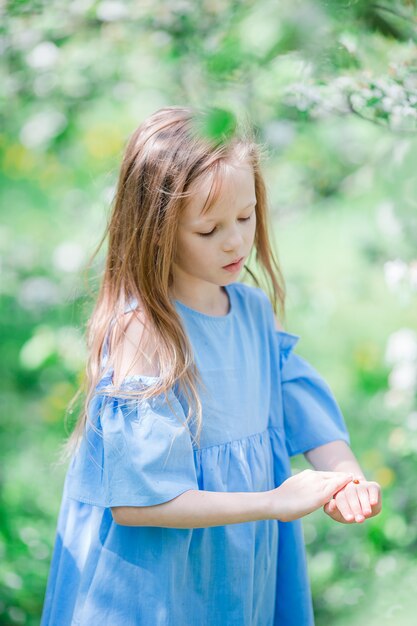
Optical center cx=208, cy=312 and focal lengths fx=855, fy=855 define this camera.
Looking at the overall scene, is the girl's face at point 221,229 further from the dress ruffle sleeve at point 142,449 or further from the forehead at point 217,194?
the dress ruffle sleeve at point 142,449

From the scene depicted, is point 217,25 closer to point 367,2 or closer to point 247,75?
point 247,75

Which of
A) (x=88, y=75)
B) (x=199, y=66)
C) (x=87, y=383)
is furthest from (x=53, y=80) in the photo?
(x=87, y=383)

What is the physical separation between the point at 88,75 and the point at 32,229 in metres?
0.94

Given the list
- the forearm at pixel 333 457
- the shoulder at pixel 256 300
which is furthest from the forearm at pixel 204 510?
the shoulder at pixel 256 300

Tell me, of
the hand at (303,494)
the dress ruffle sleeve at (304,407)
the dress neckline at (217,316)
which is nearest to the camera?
the hand at (303,494)

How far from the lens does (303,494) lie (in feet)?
4.53

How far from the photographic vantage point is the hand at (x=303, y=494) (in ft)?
4.49

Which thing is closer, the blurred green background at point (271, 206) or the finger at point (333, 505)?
the finger at point (333, 505)

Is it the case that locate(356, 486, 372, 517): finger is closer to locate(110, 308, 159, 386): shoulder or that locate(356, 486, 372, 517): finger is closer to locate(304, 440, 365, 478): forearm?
locate(304, 440, 365, 478): forearm

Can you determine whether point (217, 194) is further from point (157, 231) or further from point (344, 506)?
point (344, 506)

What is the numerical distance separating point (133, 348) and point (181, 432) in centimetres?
17

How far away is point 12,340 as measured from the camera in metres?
3.25

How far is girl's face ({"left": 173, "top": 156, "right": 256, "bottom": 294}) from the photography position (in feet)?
4.69

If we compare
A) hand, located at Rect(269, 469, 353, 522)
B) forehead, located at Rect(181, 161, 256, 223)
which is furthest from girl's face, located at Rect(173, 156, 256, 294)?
hand, located at Rect(269, 469, 353, 522)
